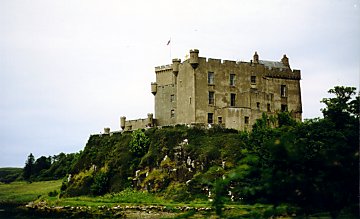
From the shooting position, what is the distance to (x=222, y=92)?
2474 inches

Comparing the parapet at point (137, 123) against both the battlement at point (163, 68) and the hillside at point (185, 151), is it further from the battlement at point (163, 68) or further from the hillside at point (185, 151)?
the battlement at point (163, 68)

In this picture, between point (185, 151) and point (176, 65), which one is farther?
point (176, 65)

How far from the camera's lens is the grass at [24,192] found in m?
77.9

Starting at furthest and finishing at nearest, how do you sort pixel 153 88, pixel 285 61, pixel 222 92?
pixel 285 61
pixel 153 88
pixel 222 92

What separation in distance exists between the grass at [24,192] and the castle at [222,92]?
836 inches

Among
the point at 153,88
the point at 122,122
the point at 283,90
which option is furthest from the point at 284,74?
the point at 122,122

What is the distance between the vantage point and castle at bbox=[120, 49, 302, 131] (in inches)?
2420

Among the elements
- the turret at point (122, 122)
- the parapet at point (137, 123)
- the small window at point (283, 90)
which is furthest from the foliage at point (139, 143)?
the small window at point (283, 90)

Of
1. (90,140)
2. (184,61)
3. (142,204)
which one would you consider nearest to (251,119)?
(184,61)

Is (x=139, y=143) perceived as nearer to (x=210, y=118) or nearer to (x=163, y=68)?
(x=210, y=118)

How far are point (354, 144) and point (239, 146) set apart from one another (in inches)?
1526

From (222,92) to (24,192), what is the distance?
39.1m

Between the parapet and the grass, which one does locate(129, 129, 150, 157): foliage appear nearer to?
the parapet

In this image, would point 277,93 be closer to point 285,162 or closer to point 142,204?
point 142,204
